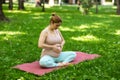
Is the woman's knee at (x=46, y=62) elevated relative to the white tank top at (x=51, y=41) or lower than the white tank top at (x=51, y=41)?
lower

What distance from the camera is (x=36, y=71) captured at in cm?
808

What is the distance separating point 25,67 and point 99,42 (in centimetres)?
482

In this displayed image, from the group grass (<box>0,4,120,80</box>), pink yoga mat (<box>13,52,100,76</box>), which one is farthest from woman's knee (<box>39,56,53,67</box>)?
grass (<box>0,4,120,80</box>)

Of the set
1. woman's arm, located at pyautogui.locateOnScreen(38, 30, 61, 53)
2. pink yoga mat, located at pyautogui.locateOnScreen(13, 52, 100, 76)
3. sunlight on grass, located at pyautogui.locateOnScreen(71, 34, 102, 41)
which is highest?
woman's arm, located at pyautogui.locateOnScreen(38, 30, 61, 53)

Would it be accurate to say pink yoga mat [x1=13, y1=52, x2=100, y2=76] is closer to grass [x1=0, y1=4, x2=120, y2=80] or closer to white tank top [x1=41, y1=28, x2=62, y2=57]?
grass [x1=0, y1=4, x2=120, y2=80]

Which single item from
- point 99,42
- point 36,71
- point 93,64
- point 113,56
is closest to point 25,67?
point 36,71

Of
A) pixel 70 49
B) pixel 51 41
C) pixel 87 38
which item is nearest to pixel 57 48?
pixel 51 41

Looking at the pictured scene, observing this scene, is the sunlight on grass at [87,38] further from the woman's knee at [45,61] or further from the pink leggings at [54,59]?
the woman's knee at [45,61]

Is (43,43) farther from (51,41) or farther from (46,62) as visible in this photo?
(46,62)

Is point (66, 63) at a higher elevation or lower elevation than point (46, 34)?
lower

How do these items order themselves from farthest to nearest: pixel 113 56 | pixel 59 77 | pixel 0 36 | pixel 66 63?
pixel 0 36 → pixel 113 56 → pixel 66 63 → pixel 59 77

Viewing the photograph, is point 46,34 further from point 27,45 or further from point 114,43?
point 114,43

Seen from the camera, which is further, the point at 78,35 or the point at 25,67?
the point at 78,35

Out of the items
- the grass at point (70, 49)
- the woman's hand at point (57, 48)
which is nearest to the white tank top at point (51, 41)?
the woman's hand at point (57, 48)
